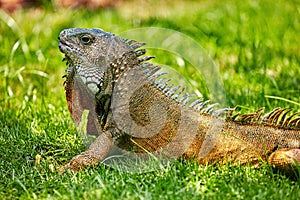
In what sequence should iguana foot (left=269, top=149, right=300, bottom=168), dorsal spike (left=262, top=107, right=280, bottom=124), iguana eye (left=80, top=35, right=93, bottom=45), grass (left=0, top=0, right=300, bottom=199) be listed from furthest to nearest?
iguana eye (left=80, top=35, right=93, bottom=45) < dorsal spike (left=262, top=107, right=280, bottom=124) < iguana foot (left=269, top=149, right=300, bottom=168) < grass (left=0, top=0, right=300, bottom=199)

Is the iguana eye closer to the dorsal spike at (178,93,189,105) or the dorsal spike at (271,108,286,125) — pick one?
the dorsal spike at (178,93,189,105)

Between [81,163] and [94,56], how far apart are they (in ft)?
2.87

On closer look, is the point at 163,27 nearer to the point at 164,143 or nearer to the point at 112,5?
the point at 112,5

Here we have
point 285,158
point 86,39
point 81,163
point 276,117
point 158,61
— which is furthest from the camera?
point 158,61

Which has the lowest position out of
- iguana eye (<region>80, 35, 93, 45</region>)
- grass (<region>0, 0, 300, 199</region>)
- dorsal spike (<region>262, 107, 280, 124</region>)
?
grass (<region>0, 0, 300, 199</region>)

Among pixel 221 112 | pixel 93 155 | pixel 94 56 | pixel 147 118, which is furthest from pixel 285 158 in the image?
pixel 94 56

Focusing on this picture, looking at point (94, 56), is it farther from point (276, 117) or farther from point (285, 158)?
point (285, 158)

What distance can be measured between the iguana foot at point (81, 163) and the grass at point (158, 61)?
0.09 m

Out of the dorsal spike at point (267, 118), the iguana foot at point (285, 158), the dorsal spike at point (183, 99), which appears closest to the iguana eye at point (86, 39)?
the dorsal spike at point (183, 99)

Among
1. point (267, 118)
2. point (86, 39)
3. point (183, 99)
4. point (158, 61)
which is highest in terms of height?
point (86, 39)

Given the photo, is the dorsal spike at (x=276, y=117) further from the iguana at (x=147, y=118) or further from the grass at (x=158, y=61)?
the grass at (x=158, y=61)

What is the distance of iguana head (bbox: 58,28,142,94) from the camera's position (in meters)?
4.69

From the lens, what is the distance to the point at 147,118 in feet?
15.3

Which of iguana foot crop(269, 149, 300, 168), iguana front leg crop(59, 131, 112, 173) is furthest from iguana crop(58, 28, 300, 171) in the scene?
iguana foot crop(269, 149, 300, 168)
